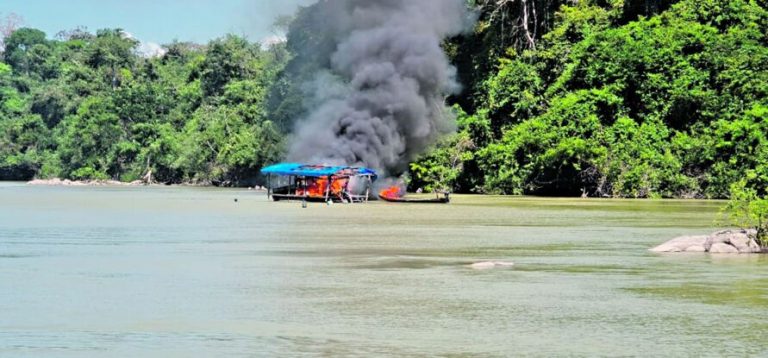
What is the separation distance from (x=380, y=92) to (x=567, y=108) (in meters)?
9.14

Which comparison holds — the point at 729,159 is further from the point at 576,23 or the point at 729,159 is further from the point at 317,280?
the point at 317,280

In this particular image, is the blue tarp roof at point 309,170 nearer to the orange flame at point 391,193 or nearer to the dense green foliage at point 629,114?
the orange flame at point 391,193

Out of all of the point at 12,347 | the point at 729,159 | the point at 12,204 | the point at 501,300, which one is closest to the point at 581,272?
the point at 501,300

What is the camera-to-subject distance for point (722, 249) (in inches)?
1003

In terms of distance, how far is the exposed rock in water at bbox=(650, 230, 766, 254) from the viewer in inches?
1005

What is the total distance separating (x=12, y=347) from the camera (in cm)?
1385

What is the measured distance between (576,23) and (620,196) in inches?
516

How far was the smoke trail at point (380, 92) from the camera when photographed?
197 feet

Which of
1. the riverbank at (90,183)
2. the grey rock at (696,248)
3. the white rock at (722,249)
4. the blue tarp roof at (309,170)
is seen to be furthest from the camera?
the riverbank at (90,183)

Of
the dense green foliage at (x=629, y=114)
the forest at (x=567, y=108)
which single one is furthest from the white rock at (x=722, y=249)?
the dense green foliage at (x=629, y=114)

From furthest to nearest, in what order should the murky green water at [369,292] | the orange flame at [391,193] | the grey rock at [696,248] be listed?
the orange flame at [391,193]
the grey rock at [696,248]
the murky green water at [369,292]

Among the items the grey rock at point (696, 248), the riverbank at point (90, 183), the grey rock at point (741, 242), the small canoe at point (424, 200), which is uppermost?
the riverbank at point (90, 183)

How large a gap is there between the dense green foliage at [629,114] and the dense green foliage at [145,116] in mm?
14423

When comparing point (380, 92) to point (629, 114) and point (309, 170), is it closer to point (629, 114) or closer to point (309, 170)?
point (309, 170)
